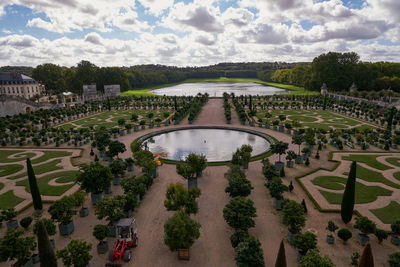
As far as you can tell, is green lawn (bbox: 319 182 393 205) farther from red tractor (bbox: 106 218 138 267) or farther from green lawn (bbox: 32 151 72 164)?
green lawn (bbox: 32 151 72 164)

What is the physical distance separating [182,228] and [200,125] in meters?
41.6

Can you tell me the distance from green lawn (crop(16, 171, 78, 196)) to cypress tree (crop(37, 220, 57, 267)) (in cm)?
1343

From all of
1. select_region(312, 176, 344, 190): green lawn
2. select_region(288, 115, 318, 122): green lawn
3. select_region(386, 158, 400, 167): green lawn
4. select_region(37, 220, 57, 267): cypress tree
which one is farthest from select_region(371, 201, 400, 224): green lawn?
select_region(288, 115, 318, 122): green lawn

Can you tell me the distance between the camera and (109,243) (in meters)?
18.1

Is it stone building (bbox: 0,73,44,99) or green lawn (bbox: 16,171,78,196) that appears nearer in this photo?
green lawn (bbox: 16,171,78,196)

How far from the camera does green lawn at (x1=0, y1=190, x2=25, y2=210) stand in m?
23.5

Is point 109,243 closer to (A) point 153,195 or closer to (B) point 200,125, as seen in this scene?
(A) point 153,195

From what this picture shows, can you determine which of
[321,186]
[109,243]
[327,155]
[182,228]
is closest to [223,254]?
[182,228]

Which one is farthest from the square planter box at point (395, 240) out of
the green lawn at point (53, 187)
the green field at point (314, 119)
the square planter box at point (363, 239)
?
the green field at point (314, 119)

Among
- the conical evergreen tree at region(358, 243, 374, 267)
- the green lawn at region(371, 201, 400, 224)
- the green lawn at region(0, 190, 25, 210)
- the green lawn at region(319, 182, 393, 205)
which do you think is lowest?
the green lawn at region(0, 190, 25, 210)

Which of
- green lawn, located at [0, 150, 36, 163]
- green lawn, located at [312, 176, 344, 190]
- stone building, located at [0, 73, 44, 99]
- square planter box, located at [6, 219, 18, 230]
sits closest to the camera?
square planter box, located at [6, 219, 18, 230]

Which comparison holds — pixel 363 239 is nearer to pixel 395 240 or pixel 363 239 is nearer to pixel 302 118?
pixel 395 240

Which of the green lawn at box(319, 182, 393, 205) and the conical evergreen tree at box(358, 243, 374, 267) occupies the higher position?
the conical evergreen tree at box(358, 243, 374, 267)

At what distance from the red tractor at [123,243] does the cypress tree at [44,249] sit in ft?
11.2
